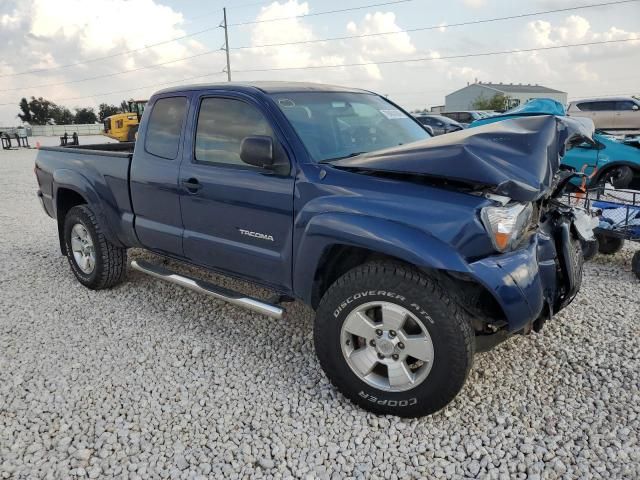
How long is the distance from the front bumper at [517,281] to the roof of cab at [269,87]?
1883 mm

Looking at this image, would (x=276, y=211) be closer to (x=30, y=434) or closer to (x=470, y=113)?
(x=30, y=434)

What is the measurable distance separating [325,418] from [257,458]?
1.53 feet

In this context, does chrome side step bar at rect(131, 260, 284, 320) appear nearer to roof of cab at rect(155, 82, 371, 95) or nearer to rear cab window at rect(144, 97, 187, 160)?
rear cab window at rect(144, 97, 187, 160)

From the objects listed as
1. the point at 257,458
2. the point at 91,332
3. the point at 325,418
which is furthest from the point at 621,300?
the point at 91,332

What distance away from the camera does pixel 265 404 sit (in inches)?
117

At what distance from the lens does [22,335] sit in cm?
393

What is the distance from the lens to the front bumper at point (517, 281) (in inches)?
95.7

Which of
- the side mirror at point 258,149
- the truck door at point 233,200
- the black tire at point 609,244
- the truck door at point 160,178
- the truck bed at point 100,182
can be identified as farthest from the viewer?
the black tire at point 609,244

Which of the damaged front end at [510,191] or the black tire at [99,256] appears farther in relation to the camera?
the black tire at [99,256]

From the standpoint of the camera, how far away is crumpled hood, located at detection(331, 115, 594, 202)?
2455mm

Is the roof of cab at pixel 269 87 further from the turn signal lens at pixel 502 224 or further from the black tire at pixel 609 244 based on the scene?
the black tire at pixel 609 244

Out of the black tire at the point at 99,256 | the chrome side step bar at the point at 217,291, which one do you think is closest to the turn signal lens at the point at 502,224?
the chrome side step bar at the point at 217,291

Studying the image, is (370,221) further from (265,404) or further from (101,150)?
(101,150)

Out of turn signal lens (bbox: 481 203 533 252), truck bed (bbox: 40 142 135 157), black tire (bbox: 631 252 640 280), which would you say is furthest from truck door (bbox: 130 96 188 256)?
black tire (bbox: 631 252 640 280)
